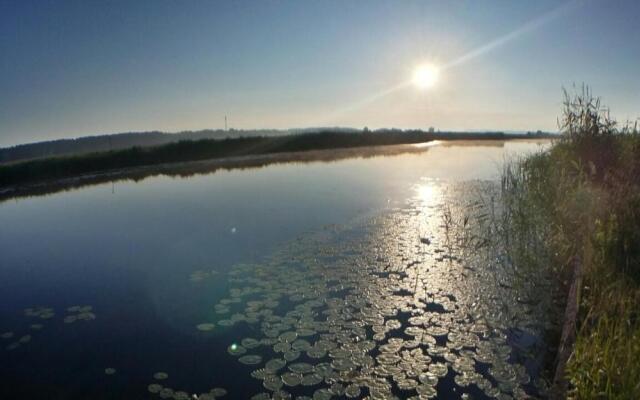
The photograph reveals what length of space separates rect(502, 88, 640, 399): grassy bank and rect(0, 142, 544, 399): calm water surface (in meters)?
0.75

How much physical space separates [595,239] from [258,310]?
554 centimetres

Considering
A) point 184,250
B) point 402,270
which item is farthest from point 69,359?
point 402,270

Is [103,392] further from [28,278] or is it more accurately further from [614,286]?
[614,286]

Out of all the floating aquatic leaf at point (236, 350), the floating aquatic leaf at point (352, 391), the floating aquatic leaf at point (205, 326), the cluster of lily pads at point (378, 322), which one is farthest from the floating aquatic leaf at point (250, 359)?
the floating aquatic leaf at point (352, 391)

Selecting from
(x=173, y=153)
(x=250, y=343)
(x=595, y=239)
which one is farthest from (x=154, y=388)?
(x=173, y=153)

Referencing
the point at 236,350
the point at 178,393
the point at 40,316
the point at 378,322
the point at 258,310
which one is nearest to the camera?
the point at 178,393

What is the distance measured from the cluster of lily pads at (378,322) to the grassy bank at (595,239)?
64cm

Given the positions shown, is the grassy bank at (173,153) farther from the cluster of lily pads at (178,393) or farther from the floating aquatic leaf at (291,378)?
the floating aquatic leaf at (291,378)

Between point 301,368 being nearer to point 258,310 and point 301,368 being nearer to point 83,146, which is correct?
point 258,310

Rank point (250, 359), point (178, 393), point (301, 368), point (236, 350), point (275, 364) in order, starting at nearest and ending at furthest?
point (178, 393) < point (301, 368) < point (275, 364) < point (250, 359) < point (236, 350)

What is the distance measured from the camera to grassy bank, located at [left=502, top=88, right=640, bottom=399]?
359 cm

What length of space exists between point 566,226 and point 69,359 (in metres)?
8.47

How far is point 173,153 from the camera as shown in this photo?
3553 centimetres

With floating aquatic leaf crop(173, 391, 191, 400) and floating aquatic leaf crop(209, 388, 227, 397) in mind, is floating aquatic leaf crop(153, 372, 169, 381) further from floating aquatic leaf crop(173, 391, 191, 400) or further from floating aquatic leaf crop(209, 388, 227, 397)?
floating aquatic leaf crop(209, 388, 227, 397)
